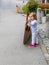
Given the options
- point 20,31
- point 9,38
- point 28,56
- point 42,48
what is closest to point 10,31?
point 20,31

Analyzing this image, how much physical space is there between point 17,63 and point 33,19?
273cm

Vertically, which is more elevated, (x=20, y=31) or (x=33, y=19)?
(x=33, y=19)

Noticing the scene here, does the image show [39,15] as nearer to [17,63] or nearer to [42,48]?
[42,48]

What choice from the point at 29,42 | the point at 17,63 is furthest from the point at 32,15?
the point at 17,63

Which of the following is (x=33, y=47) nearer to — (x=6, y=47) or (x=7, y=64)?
(x=6, y=47)

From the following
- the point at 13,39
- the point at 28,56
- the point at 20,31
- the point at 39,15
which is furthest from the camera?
the point at 39,15

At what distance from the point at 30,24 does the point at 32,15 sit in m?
0.34

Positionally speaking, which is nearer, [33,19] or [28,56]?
[28,56]

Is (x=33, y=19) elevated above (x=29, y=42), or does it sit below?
above

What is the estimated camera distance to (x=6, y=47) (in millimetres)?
9812

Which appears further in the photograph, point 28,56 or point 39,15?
point 39,15

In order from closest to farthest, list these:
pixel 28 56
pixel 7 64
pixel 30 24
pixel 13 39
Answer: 1. pixel 7 64
2. pixel 28 56
3. pixel 30 24
4. pixel 13 39

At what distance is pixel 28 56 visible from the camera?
853 centimetres

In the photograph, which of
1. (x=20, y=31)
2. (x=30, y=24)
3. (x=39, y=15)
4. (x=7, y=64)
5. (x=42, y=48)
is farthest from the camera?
(x=39, y=15)
